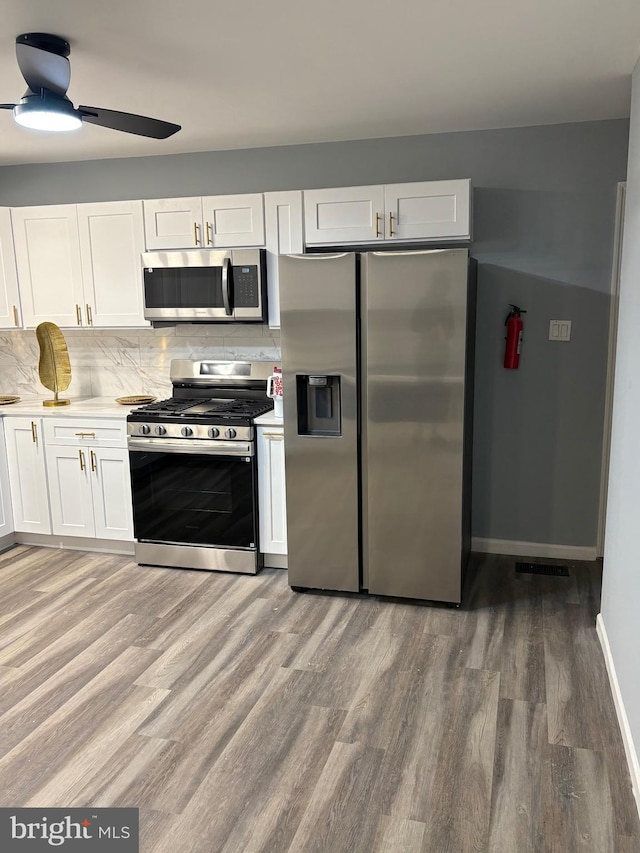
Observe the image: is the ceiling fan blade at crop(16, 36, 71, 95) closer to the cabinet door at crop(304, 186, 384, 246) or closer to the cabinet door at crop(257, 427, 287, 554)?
the cabinet door at crop(304, 186, 384, 246)

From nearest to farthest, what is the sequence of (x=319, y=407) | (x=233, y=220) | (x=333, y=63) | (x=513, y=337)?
(x=333, y=63) < (x=319, y=407) < (x=513, y=337) < (x=233, y=220)

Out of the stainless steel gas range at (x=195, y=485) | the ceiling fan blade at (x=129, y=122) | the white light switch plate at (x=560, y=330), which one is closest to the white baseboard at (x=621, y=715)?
the white light switch plate at (x=560, y=330)

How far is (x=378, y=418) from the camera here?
10.9 feet

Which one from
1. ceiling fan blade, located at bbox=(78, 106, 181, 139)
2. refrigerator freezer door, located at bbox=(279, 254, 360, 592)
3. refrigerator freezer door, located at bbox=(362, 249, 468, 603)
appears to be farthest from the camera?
refrigerator freezer door, located at bbox=(279, 254, 360, 592)

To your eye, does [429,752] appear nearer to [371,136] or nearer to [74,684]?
[74,684]

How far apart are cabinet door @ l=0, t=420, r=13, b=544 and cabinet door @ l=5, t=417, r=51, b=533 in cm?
2

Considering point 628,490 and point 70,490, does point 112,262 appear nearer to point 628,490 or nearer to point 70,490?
point 70,490

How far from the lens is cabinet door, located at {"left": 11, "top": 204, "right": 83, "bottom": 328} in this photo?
13.7 feet

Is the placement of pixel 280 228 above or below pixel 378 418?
above

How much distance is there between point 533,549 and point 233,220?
2646 mm

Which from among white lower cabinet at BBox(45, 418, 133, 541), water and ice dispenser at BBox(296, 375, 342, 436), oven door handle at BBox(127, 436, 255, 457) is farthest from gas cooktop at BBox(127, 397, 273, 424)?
water and ice dispenser at BBox(296, 375, 342, 436)

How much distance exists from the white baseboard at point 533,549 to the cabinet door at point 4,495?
9.65 feet

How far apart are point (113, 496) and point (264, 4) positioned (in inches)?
112

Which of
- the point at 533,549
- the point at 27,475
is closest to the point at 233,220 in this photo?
the point at 27,475
